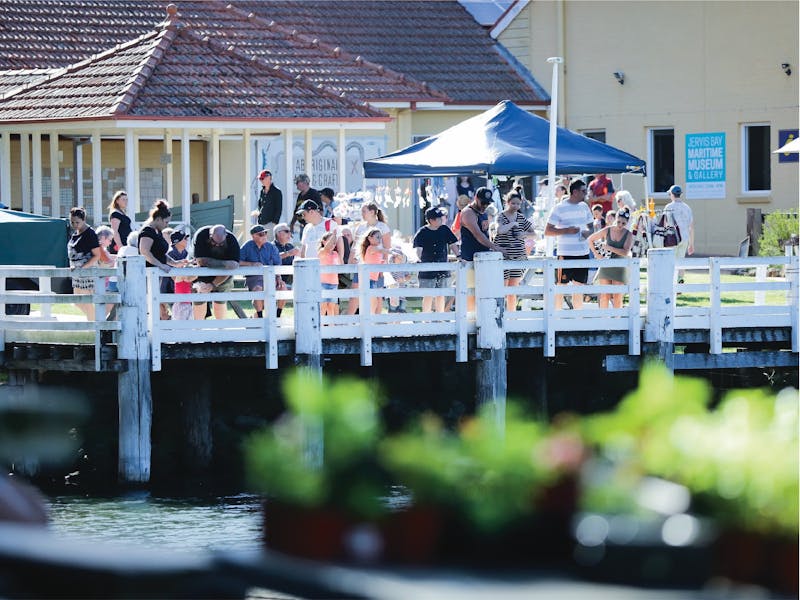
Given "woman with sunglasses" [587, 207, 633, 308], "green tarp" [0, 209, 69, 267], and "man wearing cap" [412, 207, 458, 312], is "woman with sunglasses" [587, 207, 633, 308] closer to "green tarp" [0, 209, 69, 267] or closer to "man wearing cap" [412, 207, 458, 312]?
"man wearing cap" [412, 207, 458, 312]

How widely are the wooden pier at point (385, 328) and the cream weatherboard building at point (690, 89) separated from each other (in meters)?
10.8

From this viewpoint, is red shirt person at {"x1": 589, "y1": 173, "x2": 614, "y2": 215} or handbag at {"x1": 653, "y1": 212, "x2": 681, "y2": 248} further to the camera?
red shirt person at {"x1": 589, "y1": 173, "x2": 614, "y2": 215}

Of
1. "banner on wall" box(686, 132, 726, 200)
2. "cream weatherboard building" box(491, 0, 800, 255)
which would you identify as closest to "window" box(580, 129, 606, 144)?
"cream weatherboard building" box(491, 0, 800, 255)

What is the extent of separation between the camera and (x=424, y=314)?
16.0 meters

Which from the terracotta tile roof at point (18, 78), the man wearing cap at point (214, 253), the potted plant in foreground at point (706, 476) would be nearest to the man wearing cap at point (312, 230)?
the man wearing cap at point (214, 253)

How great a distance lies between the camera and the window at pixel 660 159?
97.4ft

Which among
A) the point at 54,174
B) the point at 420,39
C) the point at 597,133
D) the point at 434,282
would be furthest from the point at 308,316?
the point at 420,39

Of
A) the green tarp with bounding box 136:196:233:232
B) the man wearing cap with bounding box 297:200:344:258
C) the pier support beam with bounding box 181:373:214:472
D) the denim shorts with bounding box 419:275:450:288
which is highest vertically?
the green tarp with bounding box 136:196:233:232

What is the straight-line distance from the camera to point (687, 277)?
2473 cm

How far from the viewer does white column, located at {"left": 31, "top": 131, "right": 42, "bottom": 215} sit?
22453mm

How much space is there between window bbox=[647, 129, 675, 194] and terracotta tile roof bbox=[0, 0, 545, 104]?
2.10 meters

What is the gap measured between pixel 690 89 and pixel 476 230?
45.1ft

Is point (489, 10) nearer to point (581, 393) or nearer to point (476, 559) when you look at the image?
point (581, 393)

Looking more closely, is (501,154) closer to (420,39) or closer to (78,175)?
(78,175)
